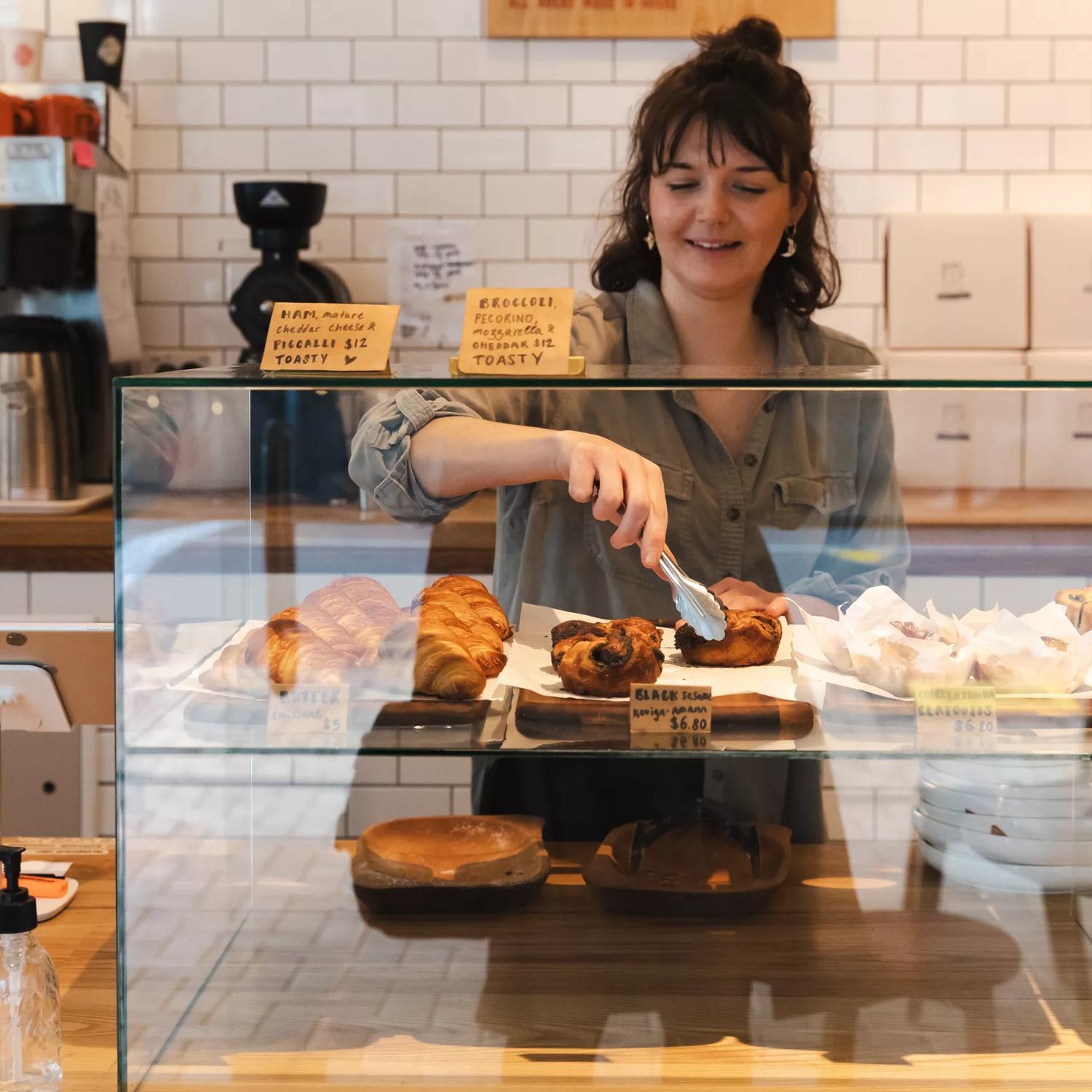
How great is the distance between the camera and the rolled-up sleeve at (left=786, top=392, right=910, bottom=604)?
104cm

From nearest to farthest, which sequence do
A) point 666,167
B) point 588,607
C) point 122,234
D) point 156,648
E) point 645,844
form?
1. point 156,648
2. point 588,607
3. point 645,844
4. point 666,167
5. point 122,234

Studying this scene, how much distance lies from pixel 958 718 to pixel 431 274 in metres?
1.97

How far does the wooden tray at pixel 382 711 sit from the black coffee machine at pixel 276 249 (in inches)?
63.5

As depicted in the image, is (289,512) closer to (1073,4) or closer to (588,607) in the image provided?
(588,607)

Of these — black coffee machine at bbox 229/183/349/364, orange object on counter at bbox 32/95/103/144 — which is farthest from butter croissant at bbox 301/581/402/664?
orange object on counter at bbox 32/95/103/144

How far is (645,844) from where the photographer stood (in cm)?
116

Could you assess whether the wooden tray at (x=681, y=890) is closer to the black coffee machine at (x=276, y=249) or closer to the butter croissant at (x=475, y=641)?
the butter croissant at (x=475, y=641)

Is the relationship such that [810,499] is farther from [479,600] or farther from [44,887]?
[44,887]

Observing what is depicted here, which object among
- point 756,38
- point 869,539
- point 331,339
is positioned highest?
point 756,38

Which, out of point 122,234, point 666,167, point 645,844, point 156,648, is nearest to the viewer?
point 156,648

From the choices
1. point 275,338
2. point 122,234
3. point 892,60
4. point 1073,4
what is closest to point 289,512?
point 275,338

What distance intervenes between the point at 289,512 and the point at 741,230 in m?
0.58

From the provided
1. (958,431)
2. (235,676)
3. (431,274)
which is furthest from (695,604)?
(431,274)

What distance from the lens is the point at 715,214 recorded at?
4.42 ft
